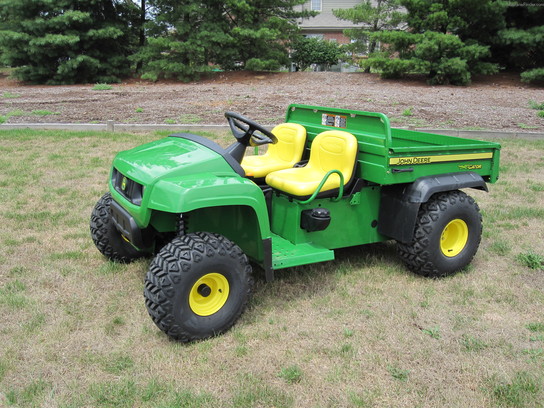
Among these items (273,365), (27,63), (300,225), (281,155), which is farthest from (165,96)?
(273,365)

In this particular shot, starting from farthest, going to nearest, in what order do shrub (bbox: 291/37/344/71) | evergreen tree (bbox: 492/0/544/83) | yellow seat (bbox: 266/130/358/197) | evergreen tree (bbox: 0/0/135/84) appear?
1. shrub (bbox: 291/37/344/71)
2. evergreen tree (bbox: 0/0/135/84)
3. evergreen tree (bbox: 492/0/544/83)
4. yellow seat (bbox: 266/130/358/197)

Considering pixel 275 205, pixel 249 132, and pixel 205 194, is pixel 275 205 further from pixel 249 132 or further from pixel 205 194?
pixel 205 194

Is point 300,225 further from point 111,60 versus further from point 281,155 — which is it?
point 111,60

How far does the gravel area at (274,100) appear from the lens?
1045cm

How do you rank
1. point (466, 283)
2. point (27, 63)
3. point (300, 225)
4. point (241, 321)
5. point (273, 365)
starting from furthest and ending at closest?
point (27, 63) → point (466, 283) → point (300, 225) → point (241, 321) → point (273, 365)

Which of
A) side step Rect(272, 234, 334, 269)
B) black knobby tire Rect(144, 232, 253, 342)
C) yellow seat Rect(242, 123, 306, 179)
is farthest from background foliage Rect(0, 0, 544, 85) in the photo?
black knobby tire Rect(144, 232, 253, 342)

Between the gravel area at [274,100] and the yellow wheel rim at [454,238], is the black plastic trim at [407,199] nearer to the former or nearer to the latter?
the yellow wheel rim at [454,238]

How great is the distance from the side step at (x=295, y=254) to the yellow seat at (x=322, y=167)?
14.6 inches

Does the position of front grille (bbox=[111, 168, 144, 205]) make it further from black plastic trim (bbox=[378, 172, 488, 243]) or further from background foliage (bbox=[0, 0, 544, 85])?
background foliage (bbox=[0, 0, 544, 85])

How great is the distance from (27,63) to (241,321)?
55.7ft

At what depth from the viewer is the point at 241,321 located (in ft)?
10.8

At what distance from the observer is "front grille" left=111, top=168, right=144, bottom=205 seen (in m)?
3.21

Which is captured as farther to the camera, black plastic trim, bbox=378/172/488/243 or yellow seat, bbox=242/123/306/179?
yellow seat, bbox=242/123/306/179

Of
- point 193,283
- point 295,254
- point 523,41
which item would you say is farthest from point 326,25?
point 193,283
